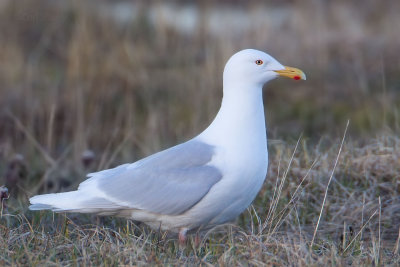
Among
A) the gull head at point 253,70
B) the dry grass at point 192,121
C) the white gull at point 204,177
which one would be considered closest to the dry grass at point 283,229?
the dry grass at point 192,121

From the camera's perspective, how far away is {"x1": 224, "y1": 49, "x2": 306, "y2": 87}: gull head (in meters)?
4.13

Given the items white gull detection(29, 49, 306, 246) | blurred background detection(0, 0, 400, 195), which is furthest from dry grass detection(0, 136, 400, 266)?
blurred background detection(0, 0, 400, 195)

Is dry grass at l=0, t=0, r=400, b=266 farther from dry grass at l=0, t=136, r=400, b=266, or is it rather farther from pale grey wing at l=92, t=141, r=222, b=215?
pale grey wing at l=92, t=141, r=222, b=215

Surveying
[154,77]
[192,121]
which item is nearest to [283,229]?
[192,121]

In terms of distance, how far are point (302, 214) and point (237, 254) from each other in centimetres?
112

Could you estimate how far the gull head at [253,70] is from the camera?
4133mm

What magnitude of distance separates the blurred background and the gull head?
2246 millimetres

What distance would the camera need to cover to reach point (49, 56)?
1019 centimetres

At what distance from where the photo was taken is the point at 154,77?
8977 mm

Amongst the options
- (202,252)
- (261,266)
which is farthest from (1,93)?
(261,266)

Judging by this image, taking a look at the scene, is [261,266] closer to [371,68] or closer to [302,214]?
[302,214]

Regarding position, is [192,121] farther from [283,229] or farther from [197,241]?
[197,241]

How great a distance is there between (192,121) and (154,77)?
4.73ft

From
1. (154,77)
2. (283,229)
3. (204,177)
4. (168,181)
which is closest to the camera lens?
(204,177)
